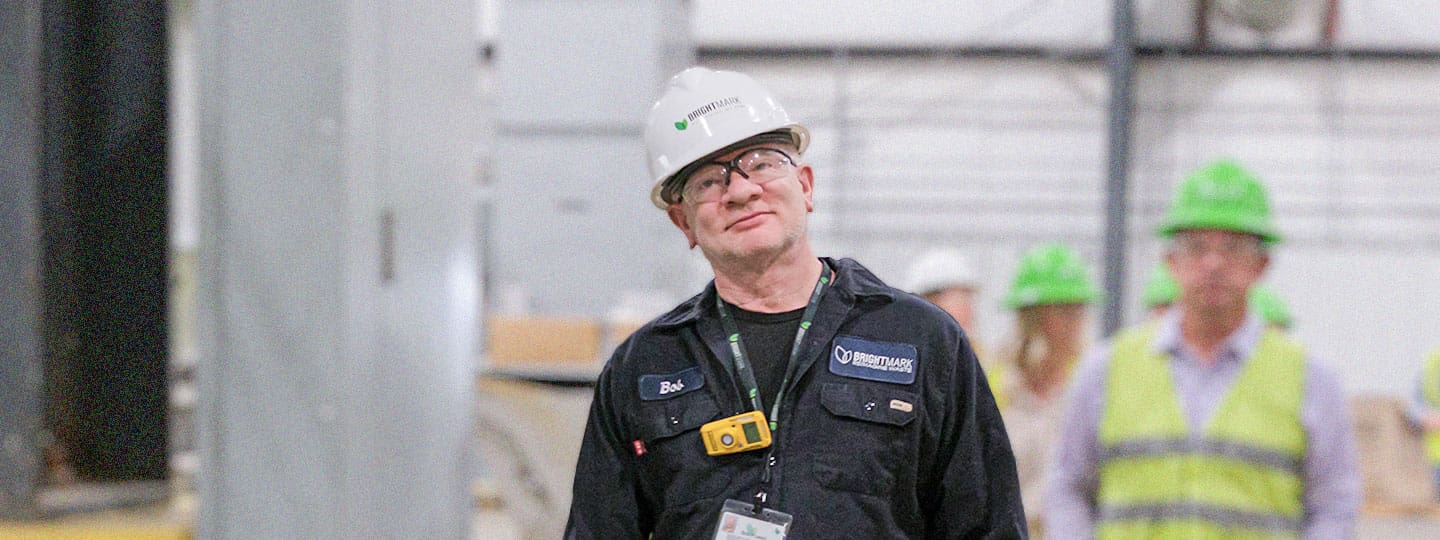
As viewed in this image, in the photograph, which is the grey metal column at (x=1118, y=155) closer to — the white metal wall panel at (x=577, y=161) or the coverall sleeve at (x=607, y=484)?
the white metal wall panel at (x=577, y=161)

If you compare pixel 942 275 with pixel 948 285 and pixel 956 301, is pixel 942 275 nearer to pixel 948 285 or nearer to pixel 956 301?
pixel 948 285

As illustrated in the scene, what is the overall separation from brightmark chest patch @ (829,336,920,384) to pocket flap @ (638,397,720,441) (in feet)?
0.52

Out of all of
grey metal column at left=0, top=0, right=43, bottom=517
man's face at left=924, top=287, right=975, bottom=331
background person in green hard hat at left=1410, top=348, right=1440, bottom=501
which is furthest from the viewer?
background person in green hard hat at left=1410, top=348, right=1440, bottom=501

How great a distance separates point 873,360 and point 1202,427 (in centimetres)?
167

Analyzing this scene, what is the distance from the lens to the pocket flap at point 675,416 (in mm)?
1721

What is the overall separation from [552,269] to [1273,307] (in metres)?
4.04

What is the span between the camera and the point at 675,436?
1734 millimetres

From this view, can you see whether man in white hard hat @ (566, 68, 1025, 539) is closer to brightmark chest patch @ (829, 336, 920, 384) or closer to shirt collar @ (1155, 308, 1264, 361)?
brightmark chest patch @ (829, 336, 920, 384)

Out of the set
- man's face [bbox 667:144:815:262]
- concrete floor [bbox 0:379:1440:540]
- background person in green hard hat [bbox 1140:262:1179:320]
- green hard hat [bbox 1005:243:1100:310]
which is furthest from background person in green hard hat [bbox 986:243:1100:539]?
man's face [bbox 667:144:815:262]

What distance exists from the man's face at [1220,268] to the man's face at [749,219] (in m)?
1.80

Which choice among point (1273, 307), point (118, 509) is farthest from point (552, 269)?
point (118, 509)

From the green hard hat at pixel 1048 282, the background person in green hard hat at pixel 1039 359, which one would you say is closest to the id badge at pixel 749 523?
the background person in green hard hat at pixel 1039 359

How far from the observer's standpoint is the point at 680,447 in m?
1.73

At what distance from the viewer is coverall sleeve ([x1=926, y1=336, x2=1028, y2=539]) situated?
68.6 inches
